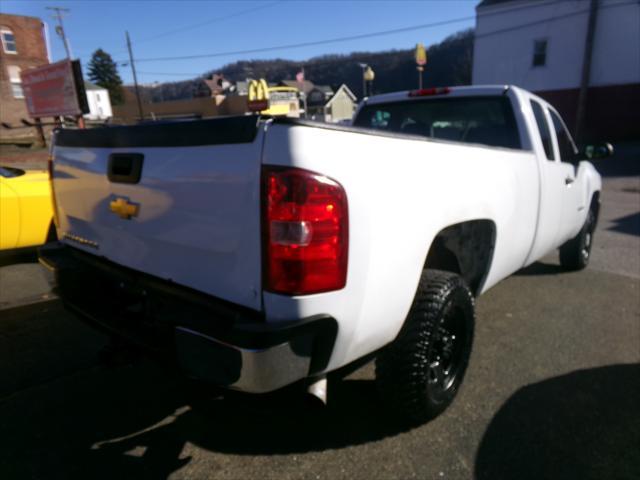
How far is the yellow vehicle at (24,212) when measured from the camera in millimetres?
4761

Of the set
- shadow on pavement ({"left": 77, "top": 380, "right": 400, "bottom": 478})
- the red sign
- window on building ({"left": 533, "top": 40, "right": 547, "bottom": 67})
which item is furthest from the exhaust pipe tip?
window on building ({"left": 533, "top": 40, "right": 547, "bottom": 67})

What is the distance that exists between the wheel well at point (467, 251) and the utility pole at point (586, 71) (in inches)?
871

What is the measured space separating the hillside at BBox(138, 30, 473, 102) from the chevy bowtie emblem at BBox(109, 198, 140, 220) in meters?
70.3

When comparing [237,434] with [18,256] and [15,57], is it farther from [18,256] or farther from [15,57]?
[15,57]

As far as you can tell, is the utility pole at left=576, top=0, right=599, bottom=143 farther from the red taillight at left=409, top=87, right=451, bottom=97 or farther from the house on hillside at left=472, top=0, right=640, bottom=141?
the red taillight at left=409, top=87, right=451, bottom=97

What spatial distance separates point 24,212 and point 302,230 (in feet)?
14.9

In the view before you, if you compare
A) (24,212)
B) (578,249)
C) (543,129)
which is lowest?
(578,249)

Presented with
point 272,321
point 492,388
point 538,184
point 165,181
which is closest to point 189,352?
point 272,321

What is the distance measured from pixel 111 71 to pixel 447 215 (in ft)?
356

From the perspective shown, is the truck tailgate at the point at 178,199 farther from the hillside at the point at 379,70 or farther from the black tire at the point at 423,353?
the hillside at the point at 379,70

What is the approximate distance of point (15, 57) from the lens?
36.8 meters

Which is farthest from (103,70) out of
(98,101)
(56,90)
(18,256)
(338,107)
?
(18,256)

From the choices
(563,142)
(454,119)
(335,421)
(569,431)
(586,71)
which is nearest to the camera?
(569,431)

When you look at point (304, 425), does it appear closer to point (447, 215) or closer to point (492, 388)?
point (492, 388)
